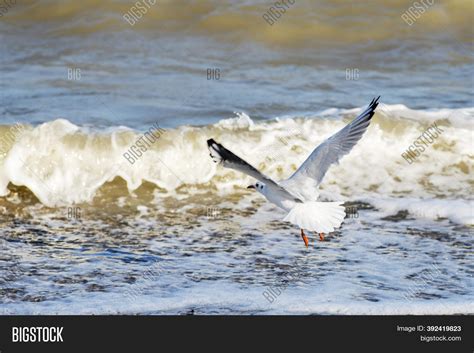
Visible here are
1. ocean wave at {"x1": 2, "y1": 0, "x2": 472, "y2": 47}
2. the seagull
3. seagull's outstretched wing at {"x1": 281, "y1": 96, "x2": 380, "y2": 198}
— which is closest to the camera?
the seagull

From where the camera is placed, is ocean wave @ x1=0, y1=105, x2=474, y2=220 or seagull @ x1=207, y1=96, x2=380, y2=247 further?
ocean wave @ x1=0, y1=105, x2=474, y2=220

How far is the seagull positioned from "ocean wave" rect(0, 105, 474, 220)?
1891 mm

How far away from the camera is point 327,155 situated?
7.29 m

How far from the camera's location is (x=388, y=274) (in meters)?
6.91

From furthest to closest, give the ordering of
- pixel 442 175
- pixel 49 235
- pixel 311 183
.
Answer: pixel 442 175, pixel 49 235, pixel 311 183

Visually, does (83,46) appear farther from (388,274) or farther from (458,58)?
(388,274)

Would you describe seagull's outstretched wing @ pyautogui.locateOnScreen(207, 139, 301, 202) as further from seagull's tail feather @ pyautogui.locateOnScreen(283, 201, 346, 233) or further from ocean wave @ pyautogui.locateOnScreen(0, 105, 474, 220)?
ocean wave @ pyautogui.locateOnScreen(0, 105, 474, 220)

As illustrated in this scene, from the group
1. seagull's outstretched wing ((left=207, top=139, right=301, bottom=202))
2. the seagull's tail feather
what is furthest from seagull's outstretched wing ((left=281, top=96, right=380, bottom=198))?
seagull's outstretched wing ((left=207, top=139, right=301, bottom=202))

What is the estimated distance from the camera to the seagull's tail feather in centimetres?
648

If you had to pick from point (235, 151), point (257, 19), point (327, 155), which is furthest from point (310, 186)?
point (257, 19)

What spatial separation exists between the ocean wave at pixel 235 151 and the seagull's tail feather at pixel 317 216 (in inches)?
94.0

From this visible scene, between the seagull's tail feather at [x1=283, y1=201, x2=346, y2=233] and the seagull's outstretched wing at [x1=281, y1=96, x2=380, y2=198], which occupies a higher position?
the seagull's outstretched wing at [x1=281, y1=96, x2=380, y2=198]

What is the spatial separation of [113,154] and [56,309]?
3848 millimetres
